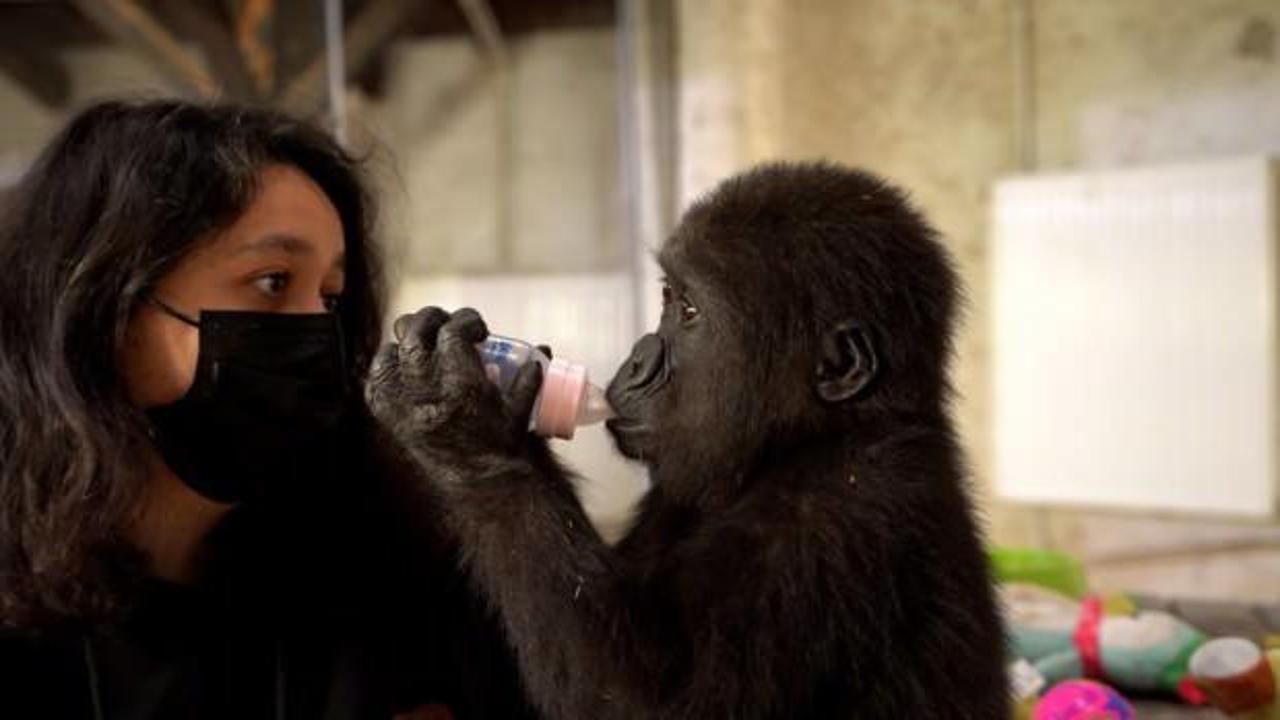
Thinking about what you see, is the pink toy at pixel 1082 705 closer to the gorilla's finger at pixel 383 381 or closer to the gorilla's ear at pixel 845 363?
the gorilla's ear at pixel 845 363

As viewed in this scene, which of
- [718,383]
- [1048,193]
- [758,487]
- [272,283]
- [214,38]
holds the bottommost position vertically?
[758,487]

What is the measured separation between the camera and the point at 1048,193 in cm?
369

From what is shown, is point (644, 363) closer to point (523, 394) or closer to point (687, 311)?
point (687, 311)

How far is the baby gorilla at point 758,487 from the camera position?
1.02 m

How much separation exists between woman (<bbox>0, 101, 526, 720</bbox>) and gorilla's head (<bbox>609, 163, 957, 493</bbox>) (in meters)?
0.34

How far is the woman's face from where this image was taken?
1.25 meters

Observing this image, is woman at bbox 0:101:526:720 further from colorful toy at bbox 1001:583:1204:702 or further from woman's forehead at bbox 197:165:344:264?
colorful toy at bbox 1001:583:1204:702

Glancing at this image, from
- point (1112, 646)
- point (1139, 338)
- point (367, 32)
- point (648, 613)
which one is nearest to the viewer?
point (648, 613)

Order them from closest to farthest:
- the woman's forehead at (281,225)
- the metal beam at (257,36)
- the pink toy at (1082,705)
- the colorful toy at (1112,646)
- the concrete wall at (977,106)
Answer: the woman's forehead at (281,225) < the pink toy at (1082,705) < the colorful toy at (1112,646) < the concrete wall at (977,106) < the metal beam at (257,36)

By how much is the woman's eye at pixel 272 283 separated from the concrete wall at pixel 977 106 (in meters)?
2.58

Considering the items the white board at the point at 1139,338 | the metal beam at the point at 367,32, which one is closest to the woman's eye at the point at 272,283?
the white board at the point at 1139,338

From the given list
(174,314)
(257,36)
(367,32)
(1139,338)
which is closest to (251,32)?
(257,36)

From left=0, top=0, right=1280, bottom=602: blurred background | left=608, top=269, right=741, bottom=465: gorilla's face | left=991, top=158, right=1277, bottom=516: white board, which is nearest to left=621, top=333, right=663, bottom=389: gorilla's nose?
left=608, top=269, right=741, bottom=465: gorilla's face

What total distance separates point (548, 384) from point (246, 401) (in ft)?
1.25
